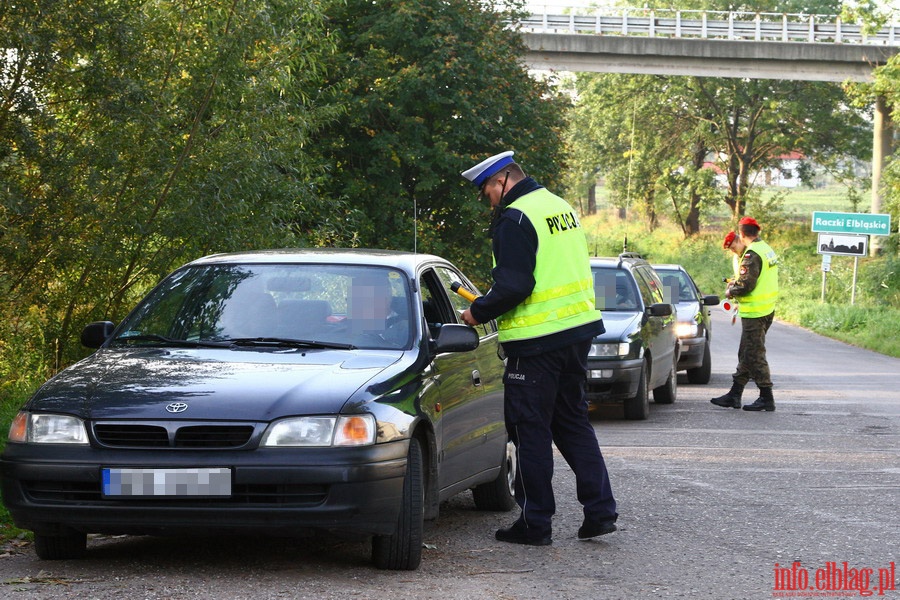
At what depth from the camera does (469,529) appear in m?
7.45

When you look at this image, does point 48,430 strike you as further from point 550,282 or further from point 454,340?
point 550,282

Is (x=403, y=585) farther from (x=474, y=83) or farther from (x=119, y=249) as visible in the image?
(x=474, y=83)

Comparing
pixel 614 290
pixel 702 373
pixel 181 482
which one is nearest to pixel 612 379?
pixel 614 290

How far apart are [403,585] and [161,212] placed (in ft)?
20.6

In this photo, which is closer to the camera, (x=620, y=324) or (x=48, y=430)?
(x=48, y=430)

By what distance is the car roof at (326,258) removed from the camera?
7137 mm

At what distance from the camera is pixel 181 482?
18.3 ft

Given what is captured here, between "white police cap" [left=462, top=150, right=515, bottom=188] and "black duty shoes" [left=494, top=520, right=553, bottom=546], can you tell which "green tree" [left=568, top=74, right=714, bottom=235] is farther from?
"black duty shoes" [left=494, top=520, right=553, bottom=546]

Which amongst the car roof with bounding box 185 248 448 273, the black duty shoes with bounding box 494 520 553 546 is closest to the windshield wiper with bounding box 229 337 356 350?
the car roof with bounding box 185 248 448 273

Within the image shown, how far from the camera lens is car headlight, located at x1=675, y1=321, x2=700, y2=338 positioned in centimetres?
1797

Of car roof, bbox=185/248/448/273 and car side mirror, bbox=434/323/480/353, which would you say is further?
car roof, bbox=185/248/448/273

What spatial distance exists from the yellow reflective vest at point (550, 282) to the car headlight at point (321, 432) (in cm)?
137

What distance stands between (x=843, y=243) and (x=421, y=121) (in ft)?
52.2

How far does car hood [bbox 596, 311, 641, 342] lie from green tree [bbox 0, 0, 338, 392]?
3449 mm
